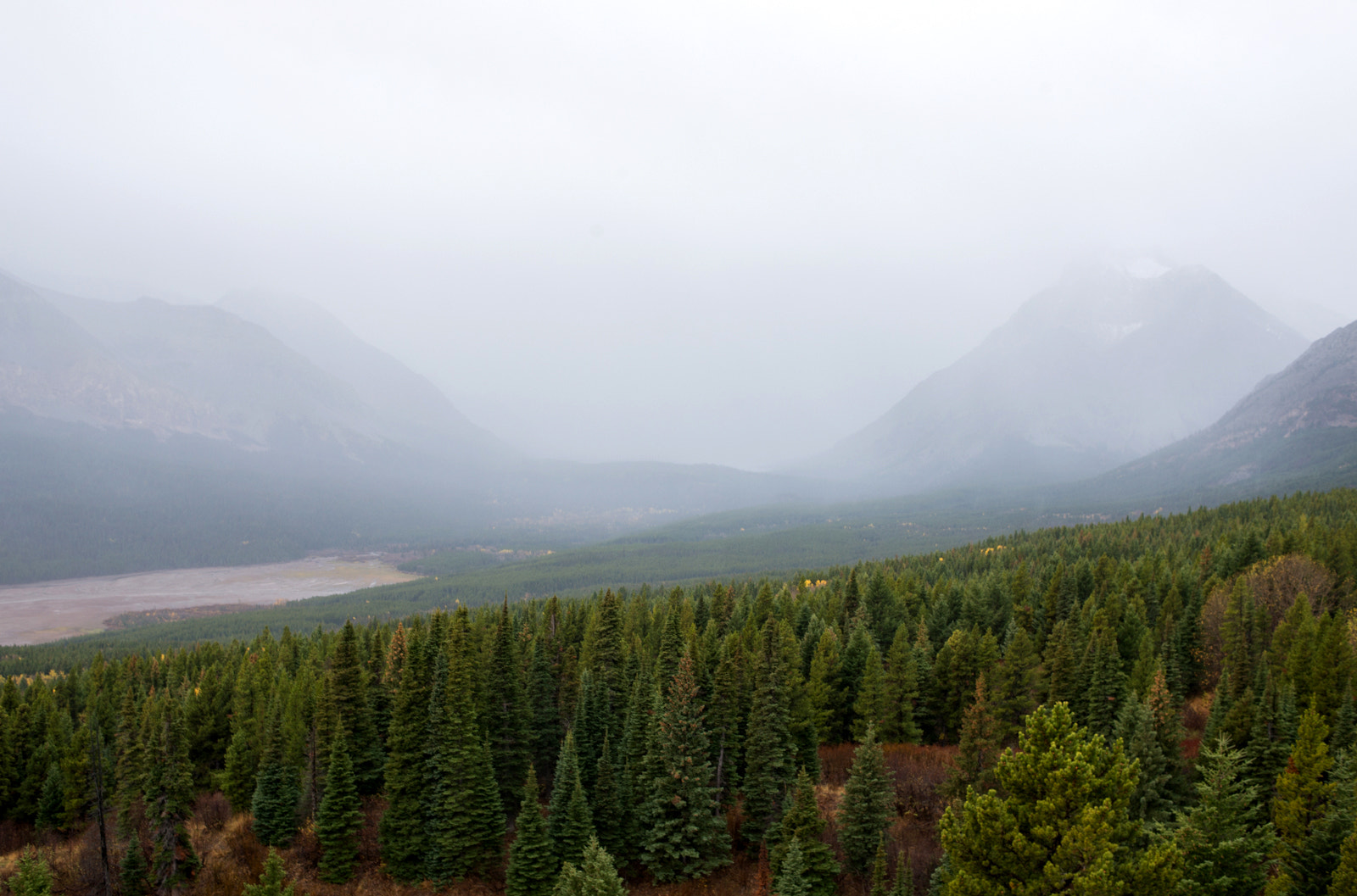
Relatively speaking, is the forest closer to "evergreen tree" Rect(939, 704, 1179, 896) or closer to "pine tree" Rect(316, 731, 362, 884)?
"pine tree" Rect(316, 731, 362, 884)

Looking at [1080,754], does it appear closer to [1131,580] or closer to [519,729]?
[519,729]

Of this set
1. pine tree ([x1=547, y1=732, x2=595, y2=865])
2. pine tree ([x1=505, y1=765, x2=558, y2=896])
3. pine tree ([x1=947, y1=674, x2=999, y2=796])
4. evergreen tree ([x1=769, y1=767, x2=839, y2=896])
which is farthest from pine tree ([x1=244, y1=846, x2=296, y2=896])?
pine tree ([x1=947, y1=674, x2=999, y2=796])

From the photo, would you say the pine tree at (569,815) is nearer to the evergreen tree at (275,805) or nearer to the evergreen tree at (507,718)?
the evergreen tree at (507,718)

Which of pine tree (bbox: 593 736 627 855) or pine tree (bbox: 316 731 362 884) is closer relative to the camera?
pine tree (bbox: 316 731 362 884)

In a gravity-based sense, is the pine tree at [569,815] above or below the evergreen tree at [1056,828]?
below

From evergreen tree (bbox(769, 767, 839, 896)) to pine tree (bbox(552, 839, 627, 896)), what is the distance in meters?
10.6

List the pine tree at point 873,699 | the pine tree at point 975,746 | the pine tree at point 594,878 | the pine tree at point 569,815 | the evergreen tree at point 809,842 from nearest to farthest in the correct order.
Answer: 1. the pine tree at point 594,878
2. the evergreen tree at point 809,842
3. the pine tree at point 569,815
4. the pine tree at point 975,746
5. the pine tree at point 873,699

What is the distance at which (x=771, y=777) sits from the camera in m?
45.3

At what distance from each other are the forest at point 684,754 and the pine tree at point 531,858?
0.15 meters

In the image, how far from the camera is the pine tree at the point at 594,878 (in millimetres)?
29984

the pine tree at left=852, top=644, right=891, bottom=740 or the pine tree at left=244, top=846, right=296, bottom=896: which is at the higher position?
the pine tree at left=244, top=846, right=296, bottom=896

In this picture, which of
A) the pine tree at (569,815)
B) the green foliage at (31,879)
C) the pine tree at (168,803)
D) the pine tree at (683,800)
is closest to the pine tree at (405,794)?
the pine tree at (569,815)

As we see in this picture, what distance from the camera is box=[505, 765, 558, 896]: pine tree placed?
41031 millimetres

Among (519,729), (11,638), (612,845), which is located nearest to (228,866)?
(519,729)
